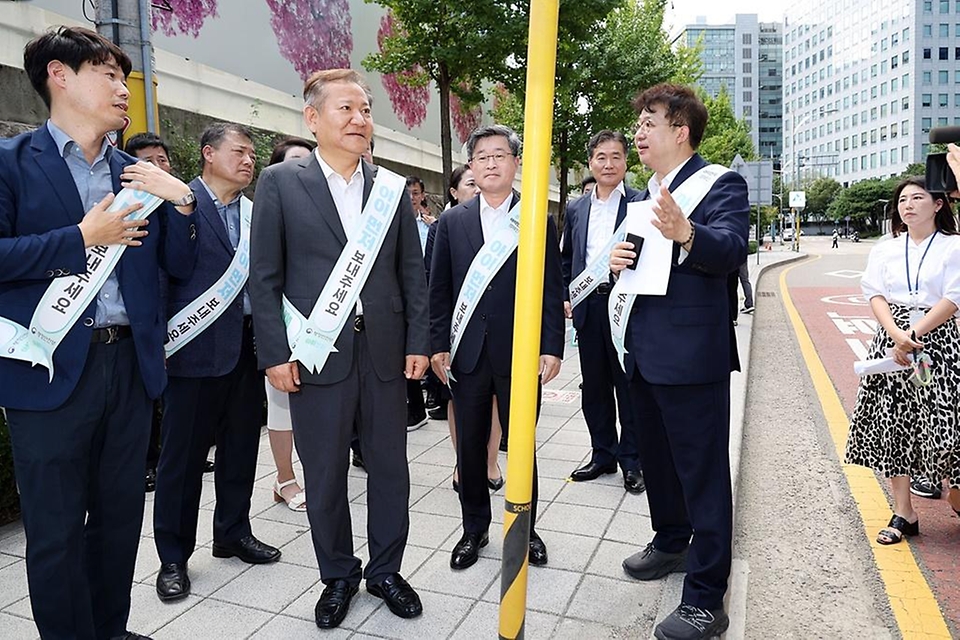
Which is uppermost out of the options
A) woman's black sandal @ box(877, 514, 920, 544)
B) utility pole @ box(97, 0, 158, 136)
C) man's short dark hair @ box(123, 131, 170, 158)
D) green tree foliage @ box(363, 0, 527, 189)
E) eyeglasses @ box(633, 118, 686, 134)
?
green tree foliage @ box(363, 0, 527, 189)

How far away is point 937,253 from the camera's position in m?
3.53

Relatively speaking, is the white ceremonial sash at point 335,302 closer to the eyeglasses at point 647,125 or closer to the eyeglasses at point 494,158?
the eyeglasses at point 494,158

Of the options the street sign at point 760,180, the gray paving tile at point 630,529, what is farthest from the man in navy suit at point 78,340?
the street sign at point 760,180

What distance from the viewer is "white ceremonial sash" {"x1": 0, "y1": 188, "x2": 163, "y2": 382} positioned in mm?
2221

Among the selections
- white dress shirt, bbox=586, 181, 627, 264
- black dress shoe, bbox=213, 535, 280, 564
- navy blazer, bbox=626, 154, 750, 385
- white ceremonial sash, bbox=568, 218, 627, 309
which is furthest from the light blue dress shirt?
white dress shirt, bbox=586, 181, 627, 264

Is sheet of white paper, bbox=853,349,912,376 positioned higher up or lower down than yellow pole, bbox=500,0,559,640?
lower down

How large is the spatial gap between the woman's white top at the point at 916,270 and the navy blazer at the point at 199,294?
9.92 feet

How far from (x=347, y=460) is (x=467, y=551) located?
2.50ft

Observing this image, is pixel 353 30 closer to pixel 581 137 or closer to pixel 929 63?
pixel 581 137

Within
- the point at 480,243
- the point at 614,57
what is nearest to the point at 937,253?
the point at 480,243

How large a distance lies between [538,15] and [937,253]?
277 cm

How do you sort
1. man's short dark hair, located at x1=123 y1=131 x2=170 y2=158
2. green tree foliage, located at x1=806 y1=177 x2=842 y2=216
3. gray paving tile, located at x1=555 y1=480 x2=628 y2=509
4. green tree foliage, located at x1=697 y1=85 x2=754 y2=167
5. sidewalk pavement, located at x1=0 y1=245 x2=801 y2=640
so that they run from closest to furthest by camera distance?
sidewalk pavement, located at x1=0 y1=245 x2=801 y2=640, gray paving tile, located at x1=555 y1=480 x2=628 y2=509, man's short dark hair, located at x1=123 y1=131 x2=170 y2=158, green tree foliage, located at x1=697 y1=85 x2=754 y2=167, green tree foliage, located at x1=806 y1=177 x2=842 y2=216

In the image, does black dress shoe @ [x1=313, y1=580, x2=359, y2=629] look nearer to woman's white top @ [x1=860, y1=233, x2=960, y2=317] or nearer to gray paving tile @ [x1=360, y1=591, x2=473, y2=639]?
gray paving tile @ [x1=360, y1=591, x2=473, y2=639]

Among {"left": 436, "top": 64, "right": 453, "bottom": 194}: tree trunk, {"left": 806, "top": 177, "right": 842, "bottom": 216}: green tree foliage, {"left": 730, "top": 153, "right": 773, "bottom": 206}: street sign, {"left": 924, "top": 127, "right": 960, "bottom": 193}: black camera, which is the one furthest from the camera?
{"left": 806, "top": 177, "right": 842, "bottom": 216}: green tree foliage
